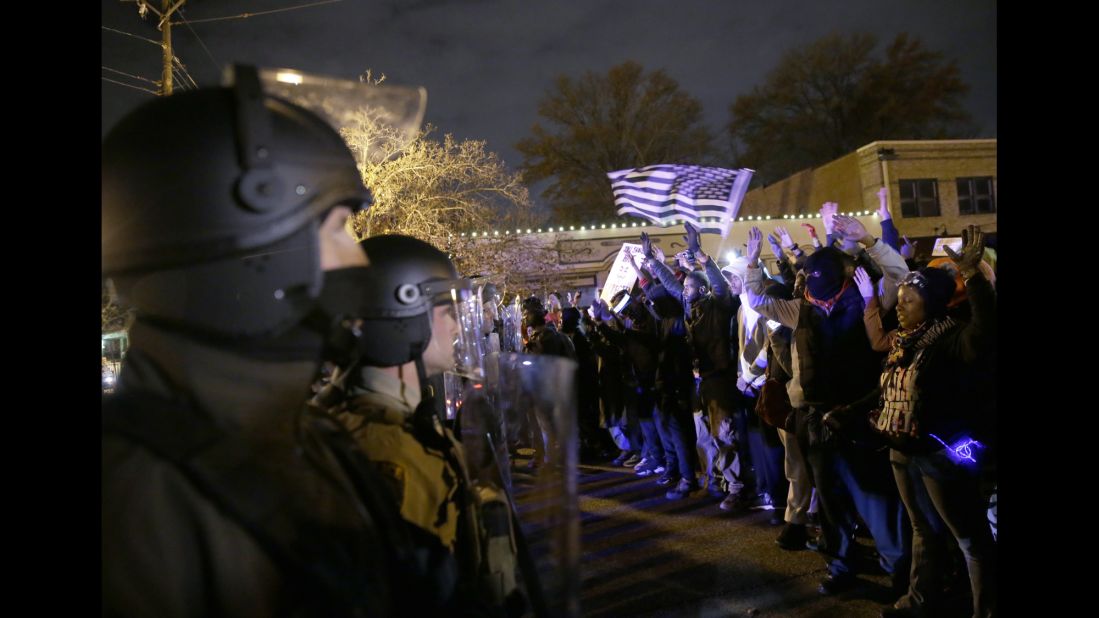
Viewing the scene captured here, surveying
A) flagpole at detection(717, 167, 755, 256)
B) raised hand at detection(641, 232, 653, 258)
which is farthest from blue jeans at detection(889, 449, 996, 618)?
flagpole at detection(717, 167, 755, 256)

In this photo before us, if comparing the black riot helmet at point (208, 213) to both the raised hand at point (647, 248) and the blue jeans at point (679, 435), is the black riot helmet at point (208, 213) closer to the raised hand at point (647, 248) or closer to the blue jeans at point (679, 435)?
the blue jeans at point (679, 435)

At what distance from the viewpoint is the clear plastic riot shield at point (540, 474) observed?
1.57m

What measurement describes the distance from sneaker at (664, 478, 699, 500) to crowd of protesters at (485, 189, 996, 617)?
39 millimetres

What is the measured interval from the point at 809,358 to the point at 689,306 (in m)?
2.80

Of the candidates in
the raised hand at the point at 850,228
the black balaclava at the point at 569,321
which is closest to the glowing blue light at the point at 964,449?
the raised hand at the point at 850,228

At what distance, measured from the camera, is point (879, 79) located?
131ft

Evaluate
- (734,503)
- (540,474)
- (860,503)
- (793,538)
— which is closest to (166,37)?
(540,474)

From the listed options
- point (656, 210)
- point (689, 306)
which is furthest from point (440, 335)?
point (656, 210)

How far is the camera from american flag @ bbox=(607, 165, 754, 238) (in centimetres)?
1061

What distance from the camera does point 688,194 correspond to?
430 inches

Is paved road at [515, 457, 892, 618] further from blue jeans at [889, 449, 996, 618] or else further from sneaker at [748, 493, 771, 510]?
blue jeans at [889, 449, 996, 618]

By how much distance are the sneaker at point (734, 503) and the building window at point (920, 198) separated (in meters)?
33.3

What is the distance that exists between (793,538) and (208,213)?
5932mm

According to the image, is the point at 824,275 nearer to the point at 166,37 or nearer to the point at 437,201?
the point at 166,37
